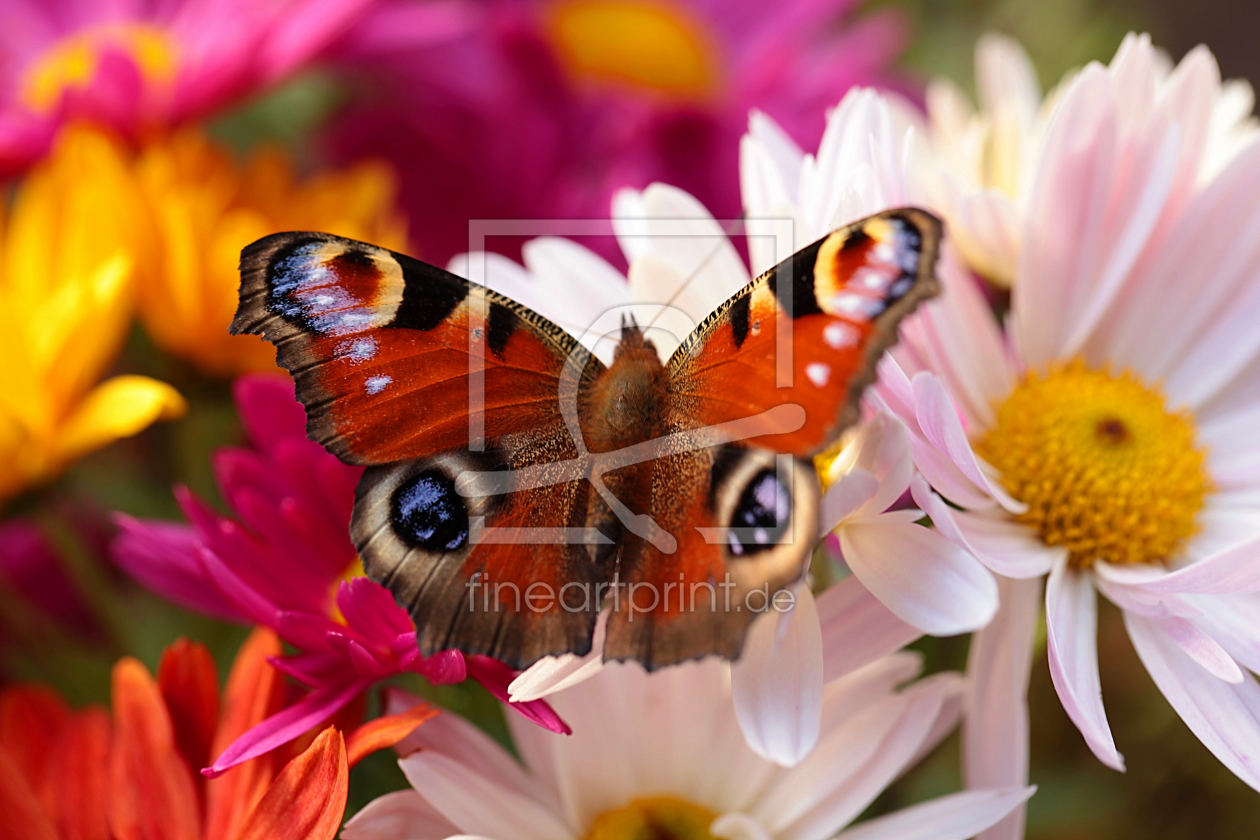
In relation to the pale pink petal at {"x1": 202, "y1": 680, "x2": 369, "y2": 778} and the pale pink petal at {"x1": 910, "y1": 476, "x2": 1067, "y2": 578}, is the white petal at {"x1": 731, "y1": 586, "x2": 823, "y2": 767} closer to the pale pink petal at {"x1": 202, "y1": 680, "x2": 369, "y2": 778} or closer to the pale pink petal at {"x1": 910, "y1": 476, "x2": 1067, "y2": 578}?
the pale pink petal at {"x1": 910, "y1": 476, "x2": 1067, "y2": 578}

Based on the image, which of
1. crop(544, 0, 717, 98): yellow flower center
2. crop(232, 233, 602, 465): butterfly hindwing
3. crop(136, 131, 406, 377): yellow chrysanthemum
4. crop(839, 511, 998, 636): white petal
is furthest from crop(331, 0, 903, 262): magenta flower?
crop(839, 511, 998, 636): white petal

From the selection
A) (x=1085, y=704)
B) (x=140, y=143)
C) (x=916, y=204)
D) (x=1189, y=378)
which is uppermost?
(x=140, y=143)

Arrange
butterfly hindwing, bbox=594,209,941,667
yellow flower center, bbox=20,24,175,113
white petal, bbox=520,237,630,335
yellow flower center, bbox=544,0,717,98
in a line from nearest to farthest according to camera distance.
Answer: butterfly hindwing, bbox=594,209,941,667 < white petal, bbox=520,237,630,335 < yellow flower center, bbox=20,24,175,113 < yellow flower center, bbox=544,0,717,98

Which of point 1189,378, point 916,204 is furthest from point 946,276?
point 1189,378

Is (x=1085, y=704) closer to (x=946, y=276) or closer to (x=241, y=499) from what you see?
(x=946, y=276)

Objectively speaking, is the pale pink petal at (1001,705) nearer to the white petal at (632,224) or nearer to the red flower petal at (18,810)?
the white petal at (632,224)

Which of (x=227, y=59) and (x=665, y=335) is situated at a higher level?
(x=227, y=59)

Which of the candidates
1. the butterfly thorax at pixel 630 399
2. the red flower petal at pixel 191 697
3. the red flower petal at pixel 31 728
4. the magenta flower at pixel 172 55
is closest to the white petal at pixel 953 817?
the butterfly thorax at pixel 630 399

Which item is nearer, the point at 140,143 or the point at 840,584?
the point at 840,584
